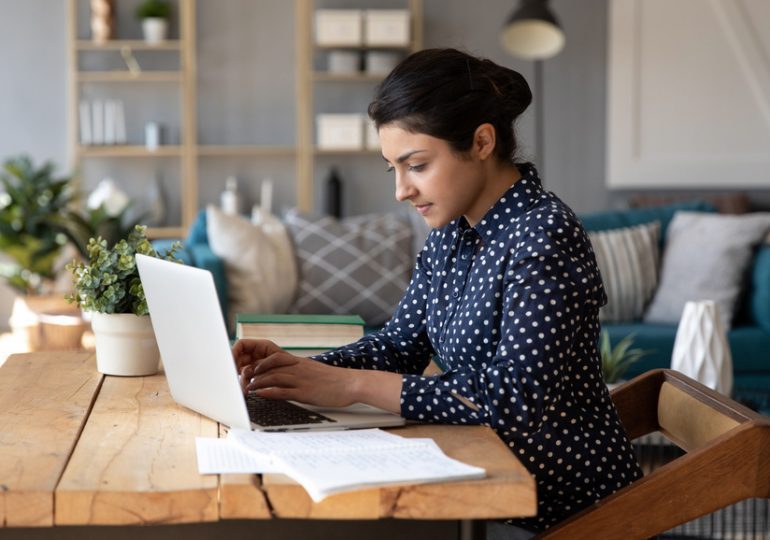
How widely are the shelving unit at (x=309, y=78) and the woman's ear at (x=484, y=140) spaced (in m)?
4.80

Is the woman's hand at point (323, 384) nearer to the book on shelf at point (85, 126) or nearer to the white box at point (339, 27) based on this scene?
the white box at point (339, 27)

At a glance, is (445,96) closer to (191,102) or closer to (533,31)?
(533,31)

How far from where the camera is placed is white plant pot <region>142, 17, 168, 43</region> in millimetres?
6391

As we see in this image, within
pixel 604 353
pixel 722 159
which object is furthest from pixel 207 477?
pixel 722 159

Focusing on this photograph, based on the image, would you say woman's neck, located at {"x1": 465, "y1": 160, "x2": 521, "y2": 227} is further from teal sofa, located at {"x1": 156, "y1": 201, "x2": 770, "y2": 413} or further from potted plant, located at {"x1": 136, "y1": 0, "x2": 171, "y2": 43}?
potted plant, located at {"x1": 136, "y1": 0, "x2": 171, "y2": 43}

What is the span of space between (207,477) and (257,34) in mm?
5768

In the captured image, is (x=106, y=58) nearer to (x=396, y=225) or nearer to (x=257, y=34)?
(x=257, y=34)

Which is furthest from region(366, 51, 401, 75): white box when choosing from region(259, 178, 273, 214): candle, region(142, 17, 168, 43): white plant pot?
region(142, 17, 168, 43): white plant pot

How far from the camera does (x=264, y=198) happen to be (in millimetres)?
6668

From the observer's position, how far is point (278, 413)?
58.7 inches

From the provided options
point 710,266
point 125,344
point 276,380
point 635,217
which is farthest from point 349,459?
point 635,217

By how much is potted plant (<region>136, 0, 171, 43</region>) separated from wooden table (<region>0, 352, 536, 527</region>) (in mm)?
5218

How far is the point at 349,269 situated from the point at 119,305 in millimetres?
2788

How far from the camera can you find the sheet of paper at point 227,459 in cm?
120
